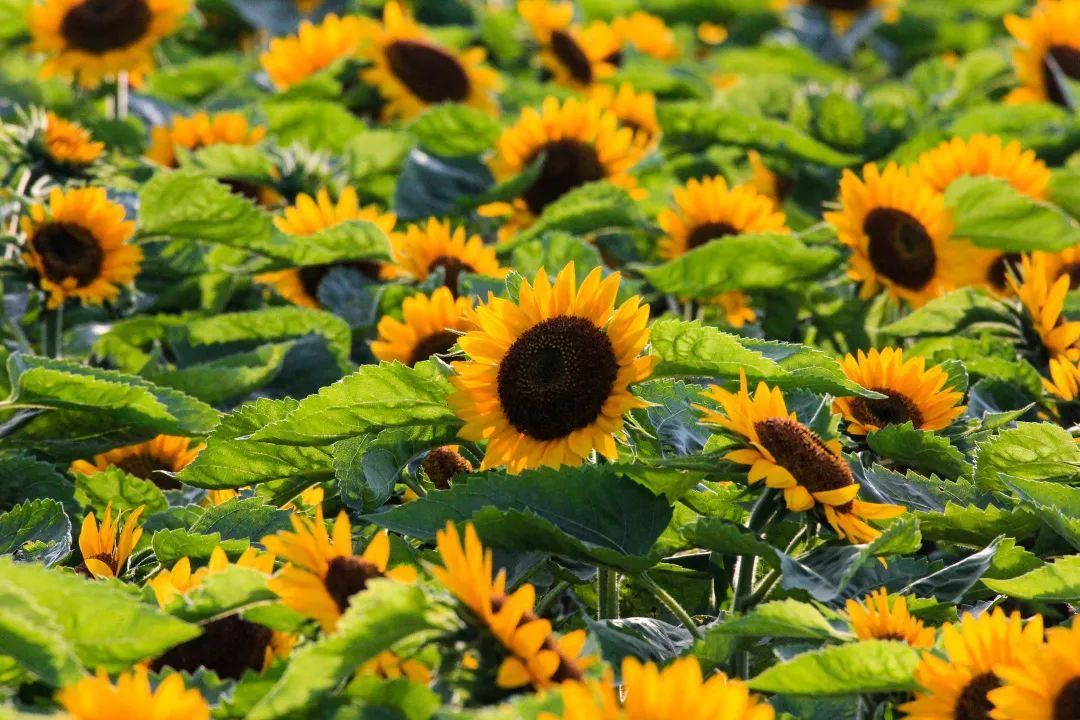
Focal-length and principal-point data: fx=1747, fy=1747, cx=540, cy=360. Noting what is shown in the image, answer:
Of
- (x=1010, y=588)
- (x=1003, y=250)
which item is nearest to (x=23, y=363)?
(x=1010, y=588)

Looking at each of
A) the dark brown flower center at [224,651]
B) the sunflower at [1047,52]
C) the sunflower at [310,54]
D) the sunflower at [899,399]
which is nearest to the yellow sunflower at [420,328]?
the sunflower at [899,399]

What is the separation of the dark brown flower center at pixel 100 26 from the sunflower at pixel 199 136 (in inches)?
10.3

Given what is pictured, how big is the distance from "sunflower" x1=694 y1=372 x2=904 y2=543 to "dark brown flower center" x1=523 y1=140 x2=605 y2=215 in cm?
158

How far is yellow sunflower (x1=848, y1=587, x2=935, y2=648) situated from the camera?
1.57 m

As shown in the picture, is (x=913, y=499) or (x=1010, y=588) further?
(x=913, y=499)

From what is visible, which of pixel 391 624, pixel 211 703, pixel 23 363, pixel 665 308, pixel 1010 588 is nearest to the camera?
pixel 391 624

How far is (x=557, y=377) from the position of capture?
70.1 inches

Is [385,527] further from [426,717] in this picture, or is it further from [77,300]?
[77,300]

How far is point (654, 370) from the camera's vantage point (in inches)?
70.0

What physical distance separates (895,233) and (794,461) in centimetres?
116

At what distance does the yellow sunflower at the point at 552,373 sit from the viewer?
1759 millimetres

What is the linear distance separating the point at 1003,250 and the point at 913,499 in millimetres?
1072

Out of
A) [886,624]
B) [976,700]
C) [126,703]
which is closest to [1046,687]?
[976,700]

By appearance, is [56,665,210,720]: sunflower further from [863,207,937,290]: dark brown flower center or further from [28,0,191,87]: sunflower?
[28,0,191,87]: sunflower
